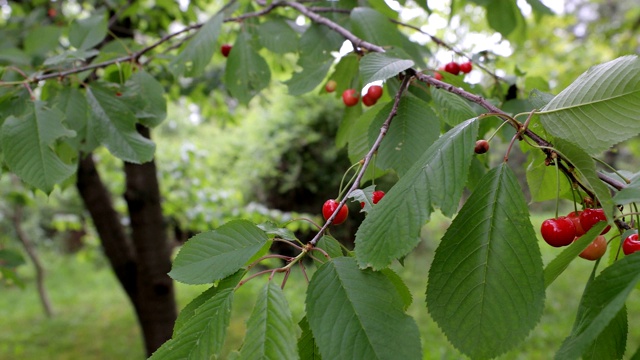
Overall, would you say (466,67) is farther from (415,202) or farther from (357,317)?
(357,317)

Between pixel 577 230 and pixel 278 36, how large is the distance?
114 centimetres

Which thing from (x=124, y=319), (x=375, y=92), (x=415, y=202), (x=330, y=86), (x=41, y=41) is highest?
(x=415, y=202)

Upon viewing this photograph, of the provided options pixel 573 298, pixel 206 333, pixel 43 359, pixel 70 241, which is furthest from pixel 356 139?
pixel 70 241

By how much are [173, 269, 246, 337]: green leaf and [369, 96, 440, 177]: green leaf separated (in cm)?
40

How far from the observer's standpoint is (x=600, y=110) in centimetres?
73

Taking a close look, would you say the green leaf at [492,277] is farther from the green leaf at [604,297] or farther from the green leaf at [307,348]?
the green leaf at [307,348]

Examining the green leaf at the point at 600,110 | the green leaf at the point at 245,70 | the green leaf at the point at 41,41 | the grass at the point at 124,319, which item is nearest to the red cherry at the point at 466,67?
the green leaf at the point at 245,70

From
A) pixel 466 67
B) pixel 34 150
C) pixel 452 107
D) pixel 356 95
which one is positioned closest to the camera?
pixel 452 107

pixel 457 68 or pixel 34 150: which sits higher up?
pixel 457 68

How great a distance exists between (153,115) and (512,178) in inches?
45.6

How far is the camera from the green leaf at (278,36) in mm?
1568

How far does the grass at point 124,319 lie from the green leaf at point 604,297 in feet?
11.4

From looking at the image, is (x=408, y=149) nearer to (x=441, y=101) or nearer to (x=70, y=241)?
(x=441, y=101)

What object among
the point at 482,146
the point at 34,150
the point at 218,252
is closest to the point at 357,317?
the point at 218,252
